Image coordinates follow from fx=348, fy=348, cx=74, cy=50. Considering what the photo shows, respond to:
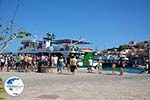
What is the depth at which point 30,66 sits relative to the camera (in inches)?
1272

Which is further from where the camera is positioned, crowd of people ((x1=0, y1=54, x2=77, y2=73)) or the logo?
crowd of people ((x1=0, y1=54, x2=77, y2=73))

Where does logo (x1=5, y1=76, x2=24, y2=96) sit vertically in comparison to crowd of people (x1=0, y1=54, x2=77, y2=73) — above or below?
below

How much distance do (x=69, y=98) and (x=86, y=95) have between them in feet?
3.67

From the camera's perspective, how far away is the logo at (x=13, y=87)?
680cm

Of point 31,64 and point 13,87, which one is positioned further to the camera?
point 31,64

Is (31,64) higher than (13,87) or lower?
higher

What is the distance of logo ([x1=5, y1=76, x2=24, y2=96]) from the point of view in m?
6.80

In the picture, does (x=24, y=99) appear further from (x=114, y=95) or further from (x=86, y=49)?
(x=86, y=49)

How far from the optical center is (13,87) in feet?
22.6

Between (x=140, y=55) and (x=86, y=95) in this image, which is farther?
(x=140, y=55)

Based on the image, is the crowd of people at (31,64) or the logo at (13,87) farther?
the crowd of people at (31,64)

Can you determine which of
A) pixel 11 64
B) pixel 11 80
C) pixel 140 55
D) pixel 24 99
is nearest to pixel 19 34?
pixel 11 80

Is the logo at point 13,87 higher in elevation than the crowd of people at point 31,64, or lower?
lower

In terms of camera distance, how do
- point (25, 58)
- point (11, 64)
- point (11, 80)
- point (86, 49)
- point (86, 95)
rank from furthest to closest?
1. point (86, 49)
2. point (11, 64)
3. point (25, 58)
4. point (86, 95)
5. point (11, 80)
